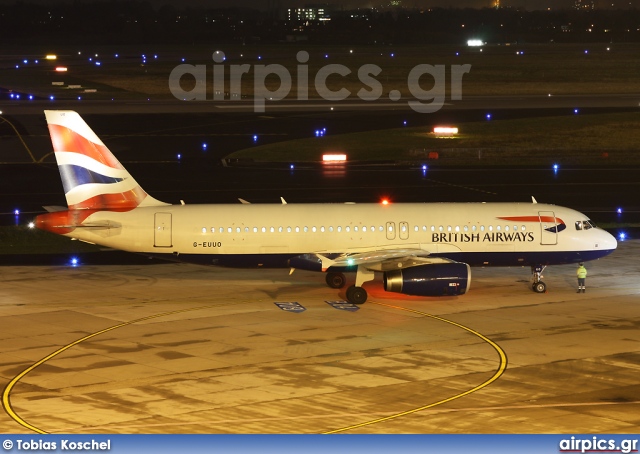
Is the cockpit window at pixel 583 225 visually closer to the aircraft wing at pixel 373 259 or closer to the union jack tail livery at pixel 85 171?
the aircraft wing at pixel 373 259

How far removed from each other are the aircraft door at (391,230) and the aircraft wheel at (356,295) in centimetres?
314

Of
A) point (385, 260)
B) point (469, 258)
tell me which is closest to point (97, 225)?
point (385, 260)

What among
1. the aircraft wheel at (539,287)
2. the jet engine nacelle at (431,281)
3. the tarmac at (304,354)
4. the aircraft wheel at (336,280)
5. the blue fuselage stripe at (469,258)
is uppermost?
the blue fuselage stripe at (469,258)

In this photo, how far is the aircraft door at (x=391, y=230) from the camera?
157 feet

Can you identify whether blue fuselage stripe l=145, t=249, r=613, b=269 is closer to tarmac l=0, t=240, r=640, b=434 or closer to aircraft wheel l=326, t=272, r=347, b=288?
tarmac l=0, t=240, r=640, b=434

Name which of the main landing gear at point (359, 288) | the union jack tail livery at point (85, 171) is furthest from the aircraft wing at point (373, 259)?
the union jack tail livery at point (85, 171)

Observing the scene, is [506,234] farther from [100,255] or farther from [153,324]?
[100,255]

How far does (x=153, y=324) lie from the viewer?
140 feet

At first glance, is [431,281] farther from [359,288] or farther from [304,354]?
[304,354]

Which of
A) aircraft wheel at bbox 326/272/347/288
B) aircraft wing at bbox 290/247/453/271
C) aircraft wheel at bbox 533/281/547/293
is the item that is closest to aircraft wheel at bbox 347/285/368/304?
aircraft wing at bbox 290/247/453/271

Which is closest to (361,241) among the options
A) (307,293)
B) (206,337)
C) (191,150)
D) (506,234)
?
(307,293)

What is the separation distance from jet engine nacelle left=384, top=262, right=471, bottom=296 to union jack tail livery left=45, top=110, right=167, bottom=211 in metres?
12.9

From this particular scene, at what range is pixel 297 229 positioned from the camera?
4775cm

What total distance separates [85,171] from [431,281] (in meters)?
16.6
